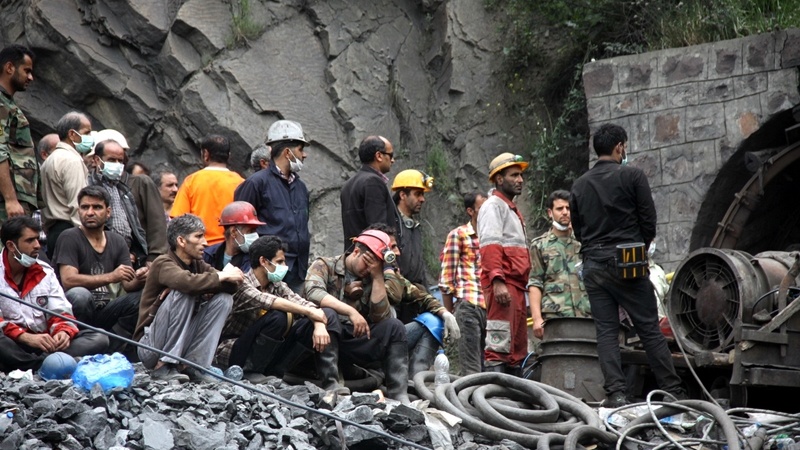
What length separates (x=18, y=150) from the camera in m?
8.12

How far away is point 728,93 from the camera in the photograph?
11766mm

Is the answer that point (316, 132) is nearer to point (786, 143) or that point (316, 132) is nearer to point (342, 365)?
point (786, 143)

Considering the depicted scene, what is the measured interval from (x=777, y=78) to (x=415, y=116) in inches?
188

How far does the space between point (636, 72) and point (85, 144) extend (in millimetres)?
5977

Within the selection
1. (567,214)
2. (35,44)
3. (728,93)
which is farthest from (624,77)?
(35,44)

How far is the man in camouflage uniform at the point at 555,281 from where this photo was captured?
933cm

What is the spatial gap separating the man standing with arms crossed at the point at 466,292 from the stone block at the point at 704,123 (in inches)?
119

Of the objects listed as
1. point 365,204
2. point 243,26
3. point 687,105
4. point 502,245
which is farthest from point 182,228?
point 243,26

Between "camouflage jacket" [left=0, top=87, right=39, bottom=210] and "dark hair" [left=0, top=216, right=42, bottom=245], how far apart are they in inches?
23.8

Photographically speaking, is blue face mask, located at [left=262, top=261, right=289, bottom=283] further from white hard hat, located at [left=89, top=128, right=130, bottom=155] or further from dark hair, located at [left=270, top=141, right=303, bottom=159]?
white hard hat, located at [left=89, top=128, right=130, bottom=155]

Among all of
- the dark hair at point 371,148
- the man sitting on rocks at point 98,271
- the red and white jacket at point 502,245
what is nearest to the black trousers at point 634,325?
the red and white jacket at point 502,245

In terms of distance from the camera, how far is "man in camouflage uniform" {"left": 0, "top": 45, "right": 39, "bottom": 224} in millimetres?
7867

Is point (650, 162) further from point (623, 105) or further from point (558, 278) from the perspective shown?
point (558, 278)

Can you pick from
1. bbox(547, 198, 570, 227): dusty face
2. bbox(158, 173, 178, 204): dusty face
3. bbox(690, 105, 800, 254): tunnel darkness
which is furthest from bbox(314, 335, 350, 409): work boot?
bbox(690, 105, 800, 254): tunnel darkness
